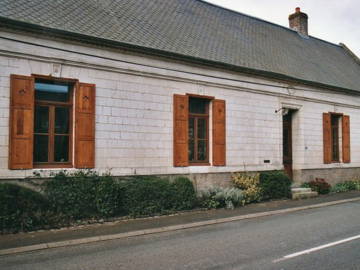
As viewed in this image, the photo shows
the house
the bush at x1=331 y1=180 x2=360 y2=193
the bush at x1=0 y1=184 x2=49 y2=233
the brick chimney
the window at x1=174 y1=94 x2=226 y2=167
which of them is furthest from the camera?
the brick chimney

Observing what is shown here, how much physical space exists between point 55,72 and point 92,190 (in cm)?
315

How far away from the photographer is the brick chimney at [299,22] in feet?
66.9

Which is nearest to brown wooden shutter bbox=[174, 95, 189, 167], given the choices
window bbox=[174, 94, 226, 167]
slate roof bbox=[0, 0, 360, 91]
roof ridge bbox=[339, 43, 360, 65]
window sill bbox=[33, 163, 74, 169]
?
window bbox=[174, 94, 226, 167]

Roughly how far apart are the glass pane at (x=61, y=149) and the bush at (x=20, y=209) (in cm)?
124

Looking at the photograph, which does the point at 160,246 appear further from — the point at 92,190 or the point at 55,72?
the point at 55,72

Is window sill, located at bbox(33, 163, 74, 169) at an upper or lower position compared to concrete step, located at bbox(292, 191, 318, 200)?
upper

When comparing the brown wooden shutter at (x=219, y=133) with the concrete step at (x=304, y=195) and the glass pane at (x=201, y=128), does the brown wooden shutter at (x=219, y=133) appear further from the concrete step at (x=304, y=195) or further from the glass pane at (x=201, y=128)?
the concrete step at (x=304, y=195)

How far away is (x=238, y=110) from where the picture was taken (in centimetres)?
1275

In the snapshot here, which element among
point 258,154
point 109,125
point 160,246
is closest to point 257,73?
point 258,154

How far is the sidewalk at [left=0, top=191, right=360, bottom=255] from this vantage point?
268 inches

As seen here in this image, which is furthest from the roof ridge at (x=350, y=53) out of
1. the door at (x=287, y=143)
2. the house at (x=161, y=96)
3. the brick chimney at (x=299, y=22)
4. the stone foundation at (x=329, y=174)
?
the door at (x=287, y=143)

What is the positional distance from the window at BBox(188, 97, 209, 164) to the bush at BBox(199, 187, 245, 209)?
1.16 m

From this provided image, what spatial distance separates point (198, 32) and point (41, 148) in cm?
762

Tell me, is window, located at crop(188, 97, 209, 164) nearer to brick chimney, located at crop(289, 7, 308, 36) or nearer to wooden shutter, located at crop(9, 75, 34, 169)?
wooden shutter, located at crop(9, 75, 34, 169)
